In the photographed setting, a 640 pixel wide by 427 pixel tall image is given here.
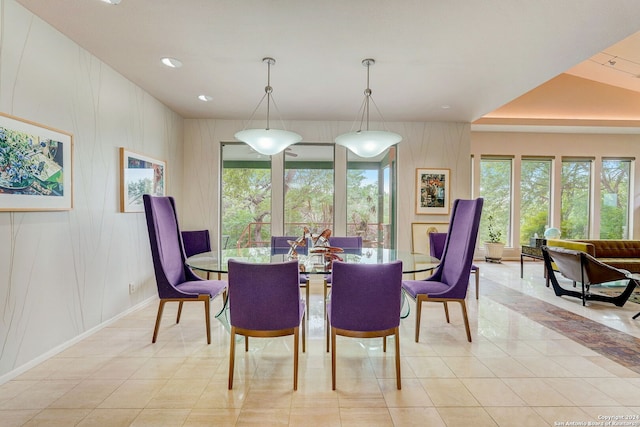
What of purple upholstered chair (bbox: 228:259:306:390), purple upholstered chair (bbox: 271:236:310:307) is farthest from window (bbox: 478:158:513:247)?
purple upholstered chair (bbox: 228:259:306:390)

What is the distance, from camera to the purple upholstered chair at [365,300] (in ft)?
6.03

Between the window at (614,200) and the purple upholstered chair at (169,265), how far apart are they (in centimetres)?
825

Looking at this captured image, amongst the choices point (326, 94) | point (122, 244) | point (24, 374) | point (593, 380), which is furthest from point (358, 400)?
point (326, 94)

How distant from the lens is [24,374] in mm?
2037

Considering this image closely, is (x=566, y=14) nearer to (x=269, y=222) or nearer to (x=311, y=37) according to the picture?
(x=311, y=37)

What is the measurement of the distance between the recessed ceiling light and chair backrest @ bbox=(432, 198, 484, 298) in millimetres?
3026

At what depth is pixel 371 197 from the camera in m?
4.97

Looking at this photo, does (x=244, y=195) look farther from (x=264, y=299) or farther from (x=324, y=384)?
(x=324, y=384)

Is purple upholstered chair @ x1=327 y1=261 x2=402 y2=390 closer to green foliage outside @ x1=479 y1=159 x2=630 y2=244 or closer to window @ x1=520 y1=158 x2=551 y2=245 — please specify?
green foliage outside @ x1=479 y1=159 x2=630 y2=244

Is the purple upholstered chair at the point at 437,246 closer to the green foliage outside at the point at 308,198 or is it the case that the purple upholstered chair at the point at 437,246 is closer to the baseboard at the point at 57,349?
the green foliage outside at the point at 308,198

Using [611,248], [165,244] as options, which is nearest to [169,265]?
[165,244]

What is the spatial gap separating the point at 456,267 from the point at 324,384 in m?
1.54

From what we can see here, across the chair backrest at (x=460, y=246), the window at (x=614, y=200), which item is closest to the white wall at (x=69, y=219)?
the chair backrest at (x=460, y=246)

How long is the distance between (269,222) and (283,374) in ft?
9.64
